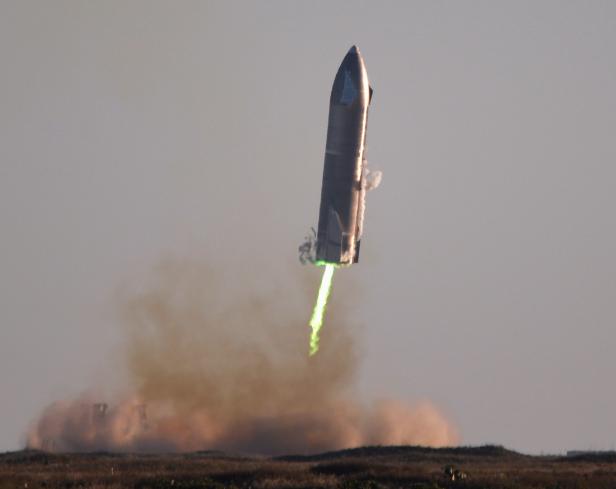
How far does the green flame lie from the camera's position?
446 feet

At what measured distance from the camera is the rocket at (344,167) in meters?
127

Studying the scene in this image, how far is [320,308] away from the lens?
454ft

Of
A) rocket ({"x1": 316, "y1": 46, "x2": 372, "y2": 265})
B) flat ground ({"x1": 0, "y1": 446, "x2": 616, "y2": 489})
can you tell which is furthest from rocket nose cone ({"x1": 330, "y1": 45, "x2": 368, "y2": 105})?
flat ground ({"x1": 0, "y1": 446, "x2": 616, "y2": 489})

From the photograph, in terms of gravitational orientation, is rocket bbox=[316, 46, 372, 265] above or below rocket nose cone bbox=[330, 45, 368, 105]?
below

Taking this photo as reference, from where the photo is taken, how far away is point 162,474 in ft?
304

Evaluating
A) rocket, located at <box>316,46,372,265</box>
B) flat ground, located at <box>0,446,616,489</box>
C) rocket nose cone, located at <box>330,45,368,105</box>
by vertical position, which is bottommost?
flat ground, located at <box>0,446,616,489</box>

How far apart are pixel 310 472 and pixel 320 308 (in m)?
44.1

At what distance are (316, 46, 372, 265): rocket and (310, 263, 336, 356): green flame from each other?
449 cm

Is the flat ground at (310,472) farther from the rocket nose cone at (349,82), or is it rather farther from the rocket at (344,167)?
the rocket nose cone at (349,82)

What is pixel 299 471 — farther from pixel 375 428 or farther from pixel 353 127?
pixel 375 428

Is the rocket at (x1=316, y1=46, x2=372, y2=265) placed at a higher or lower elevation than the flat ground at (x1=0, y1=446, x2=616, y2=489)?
higher

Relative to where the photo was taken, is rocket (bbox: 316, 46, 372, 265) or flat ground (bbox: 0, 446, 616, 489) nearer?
flat ground (bbox: 0, 446, 616, 489)

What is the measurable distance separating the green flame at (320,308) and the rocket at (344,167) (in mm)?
4486

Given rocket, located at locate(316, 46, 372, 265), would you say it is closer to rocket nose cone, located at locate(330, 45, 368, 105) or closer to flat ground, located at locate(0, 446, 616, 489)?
rocket nose cone, located at locate(330, 45, 368, 105)
